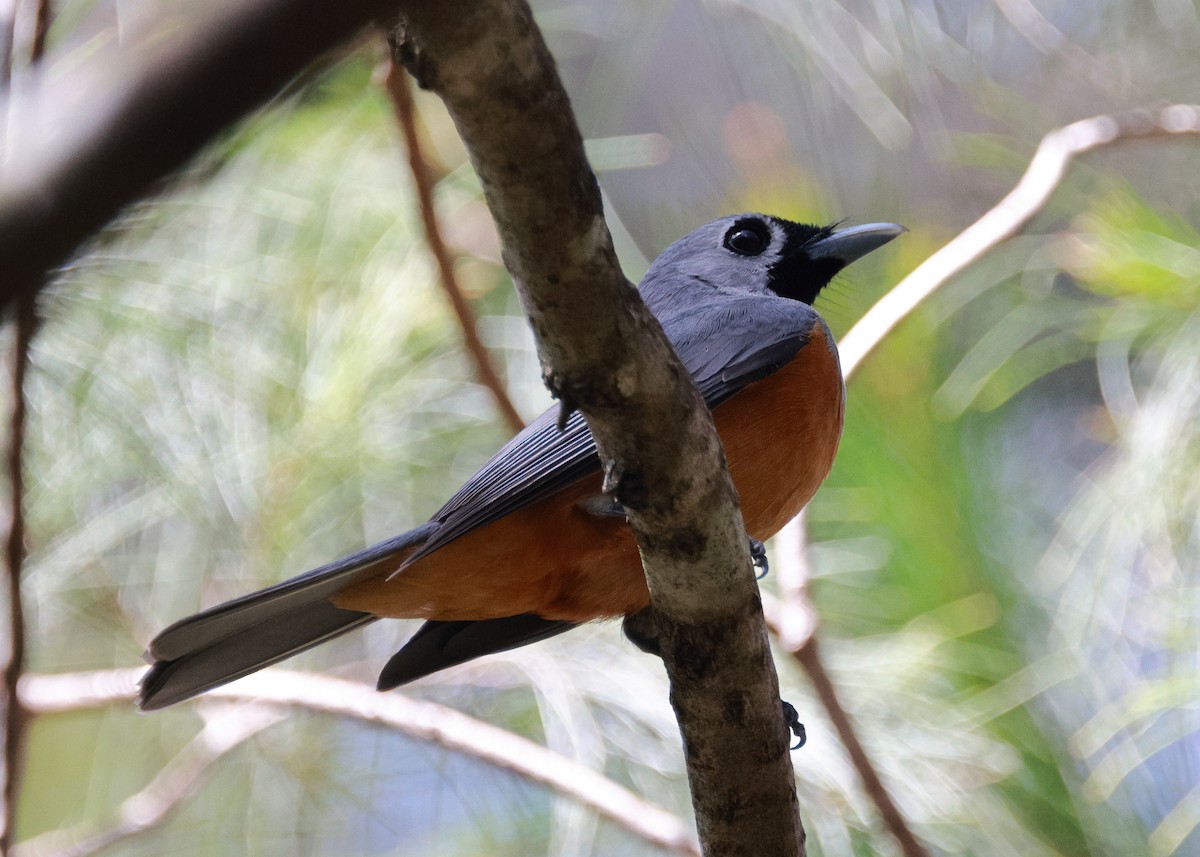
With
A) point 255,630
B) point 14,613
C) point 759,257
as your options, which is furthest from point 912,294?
point 14,613

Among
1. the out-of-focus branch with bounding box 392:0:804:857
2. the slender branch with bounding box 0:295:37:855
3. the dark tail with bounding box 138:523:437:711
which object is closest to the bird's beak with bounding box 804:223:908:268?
the dark tail with bounding box 138:523:437:711

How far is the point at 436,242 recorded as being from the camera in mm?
3721

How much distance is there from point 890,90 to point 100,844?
161 inches

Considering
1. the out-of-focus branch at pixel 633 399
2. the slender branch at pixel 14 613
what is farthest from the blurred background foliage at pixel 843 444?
the out-of-focus branch at pixel 633 399

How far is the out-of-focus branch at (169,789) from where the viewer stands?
13.4ft

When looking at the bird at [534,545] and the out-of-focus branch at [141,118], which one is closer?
the out-of-focus branch at [141,118]

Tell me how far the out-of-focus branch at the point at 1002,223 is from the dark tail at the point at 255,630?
1.58m

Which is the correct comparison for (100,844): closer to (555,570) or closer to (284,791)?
(284,791)

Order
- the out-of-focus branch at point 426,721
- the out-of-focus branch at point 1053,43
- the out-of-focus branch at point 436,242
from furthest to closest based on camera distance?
the out-of-focus branch at point 1053,43 < the out-of-focus branch at point 426,721 < the out-of-focus branch at point 436,242

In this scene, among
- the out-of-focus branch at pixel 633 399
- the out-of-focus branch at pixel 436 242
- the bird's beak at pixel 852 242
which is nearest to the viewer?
the out-of-focus branch at pixel 633 399

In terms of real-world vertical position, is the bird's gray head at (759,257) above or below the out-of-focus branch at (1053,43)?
below

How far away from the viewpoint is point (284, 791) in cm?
492

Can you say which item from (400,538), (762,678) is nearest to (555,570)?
(400,538)

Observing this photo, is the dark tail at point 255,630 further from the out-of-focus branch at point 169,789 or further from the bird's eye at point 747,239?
the bird's eye at point 747,239
